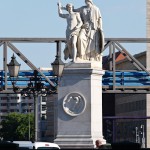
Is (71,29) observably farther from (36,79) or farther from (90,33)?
(36,79)

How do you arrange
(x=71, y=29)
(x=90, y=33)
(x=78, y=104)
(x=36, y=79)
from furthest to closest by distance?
1. (x=36, y=79)
2. (x=90, y=33)
3. (x=71, y=29)
4. (x=78, y=104)

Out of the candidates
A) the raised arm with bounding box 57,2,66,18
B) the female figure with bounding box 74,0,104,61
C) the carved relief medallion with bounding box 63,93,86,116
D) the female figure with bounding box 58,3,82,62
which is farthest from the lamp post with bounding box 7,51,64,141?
the raised arm with bounding box 57,2,66,18

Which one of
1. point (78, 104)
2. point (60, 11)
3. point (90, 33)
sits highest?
point (60, 11)

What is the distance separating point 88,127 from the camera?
163 ft

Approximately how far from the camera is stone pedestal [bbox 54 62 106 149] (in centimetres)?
4969

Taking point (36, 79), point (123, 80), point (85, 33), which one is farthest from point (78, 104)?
point (123, 80)

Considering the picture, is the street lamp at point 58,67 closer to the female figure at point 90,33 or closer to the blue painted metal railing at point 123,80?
the female figure at point 90,33

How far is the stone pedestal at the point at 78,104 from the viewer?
163 ft

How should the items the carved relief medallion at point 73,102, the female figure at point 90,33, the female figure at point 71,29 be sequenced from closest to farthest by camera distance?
the carved relief medallion at point 73,102
the female figure at point 71,29
the female figure at point 90,33

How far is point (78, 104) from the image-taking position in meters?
50.2

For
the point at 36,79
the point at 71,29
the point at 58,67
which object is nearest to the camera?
the point at 71,29

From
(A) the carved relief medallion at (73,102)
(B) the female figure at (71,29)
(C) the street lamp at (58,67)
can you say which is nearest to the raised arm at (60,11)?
(B) the female figure at (71,29)

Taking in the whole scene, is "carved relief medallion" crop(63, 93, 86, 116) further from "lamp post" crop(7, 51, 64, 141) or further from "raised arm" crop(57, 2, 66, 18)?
"raised arm" crop(57, 2, 66, 18)

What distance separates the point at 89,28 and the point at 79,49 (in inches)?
40.3
